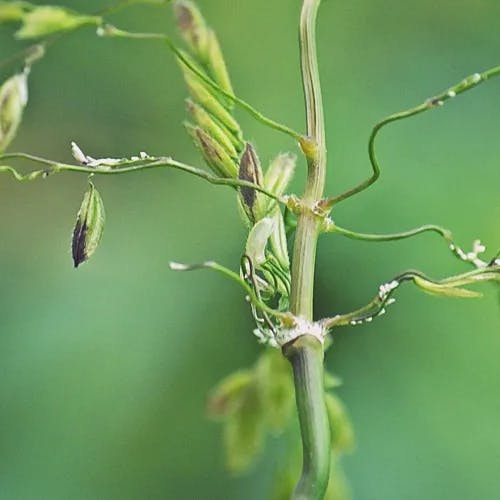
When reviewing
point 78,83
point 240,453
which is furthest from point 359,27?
point 240,453

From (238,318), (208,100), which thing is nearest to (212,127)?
(208,100)

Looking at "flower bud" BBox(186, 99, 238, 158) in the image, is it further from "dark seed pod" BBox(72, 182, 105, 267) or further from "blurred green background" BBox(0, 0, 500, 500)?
"blurred green background" BBox(0, 0, 500, 500)

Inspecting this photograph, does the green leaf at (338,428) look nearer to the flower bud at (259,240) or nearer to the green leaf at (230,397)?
the green leaf at (230,397)

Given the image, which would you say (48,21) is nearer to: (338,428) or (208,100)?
(208,100)

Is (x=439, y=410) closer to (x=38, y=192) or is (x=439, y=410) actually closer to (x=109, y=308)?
(x=109, y=308)

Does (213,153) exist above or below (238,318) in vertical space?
below

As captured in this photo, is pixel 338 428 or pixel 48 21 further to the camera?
pixel 338 428

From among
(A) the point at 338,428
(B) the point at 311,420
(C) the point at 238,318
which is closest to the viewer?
(B) the point at 311,420

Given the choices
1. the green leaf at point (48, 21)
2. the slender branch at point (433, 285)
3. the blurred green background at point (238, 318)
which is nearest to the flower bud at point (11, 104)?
the green leaf at point (48, 21)
